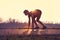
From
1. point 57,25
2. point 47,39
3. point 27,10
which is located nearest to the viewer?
point 47,39

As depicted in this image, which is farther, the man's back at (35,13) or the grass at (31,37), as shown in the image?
the man's back at (35,13)

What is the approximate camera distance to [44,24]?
4.82 m

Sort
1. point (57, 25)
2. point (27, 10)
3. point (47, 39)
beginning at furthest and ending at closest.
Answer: point (57, 25)
point (27, 10)
point (47, 39)

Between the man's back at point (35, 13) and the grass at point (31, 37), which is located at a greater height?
the man's back at point (35, 13)

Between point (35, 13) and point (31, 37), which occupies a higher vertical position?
point (35, 13)

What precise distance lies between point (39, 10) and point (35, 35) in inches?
19.3

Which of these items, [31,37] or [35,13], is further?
[35,13]

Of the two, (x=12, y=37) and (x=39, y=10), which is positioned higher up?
(x=39, y=10)

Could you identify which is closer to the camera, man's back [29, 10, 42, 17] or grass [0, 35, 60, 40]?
grass [0, 35, 60, 40]

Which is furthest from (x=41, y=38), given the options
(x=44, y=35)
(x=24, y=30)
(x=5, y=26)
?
(x=5, y=26)

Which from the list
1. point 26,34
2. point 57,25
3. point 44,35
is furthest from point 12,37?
point 57,25

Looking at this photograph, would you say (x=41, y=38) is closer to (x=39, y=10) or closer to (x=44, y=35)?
(x=44, y=35)

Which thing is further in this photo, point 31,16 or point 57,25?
point 57,25

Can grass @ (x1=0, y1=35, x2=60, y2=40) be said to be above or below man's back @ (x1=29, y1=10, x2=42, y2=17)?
below
